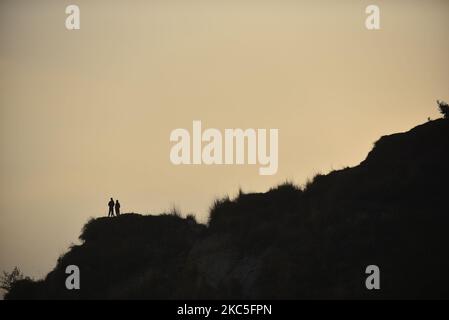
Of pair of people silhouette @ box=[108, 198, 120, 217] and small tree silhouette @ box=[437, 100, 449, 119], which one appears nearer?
small tree silhouette @ box=[437, 100, 449, 119]

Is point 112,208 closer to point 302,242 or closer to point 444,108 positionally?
point 302,242

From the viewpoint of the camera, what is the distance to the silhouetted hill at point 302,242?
1818 inches

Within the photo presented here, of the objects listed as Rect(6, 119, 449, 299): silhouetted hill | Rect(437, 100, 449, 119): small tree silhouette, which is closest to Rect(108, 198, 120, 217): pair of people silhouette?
Rect(6, 119, 449, 299): silhouetted hill

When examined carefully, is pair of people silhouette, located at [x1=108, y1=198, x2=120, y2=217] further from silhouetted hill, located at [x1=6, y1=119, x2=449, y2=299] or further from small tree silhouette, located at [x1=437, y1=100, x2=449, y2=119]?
small tree silhouette, located at [x1=437, y1=100, x2=449, y2=119]

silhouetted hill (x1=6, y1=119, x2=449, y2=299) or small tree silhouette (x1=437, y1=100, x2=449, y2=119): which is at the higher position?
small tree silhouette (x1=437, y1=100, x2=449, y2=119)

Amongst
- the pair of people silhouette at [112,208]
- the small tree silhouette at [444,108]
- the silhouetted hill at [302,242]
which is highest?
the small tree silhouette at [444,108]

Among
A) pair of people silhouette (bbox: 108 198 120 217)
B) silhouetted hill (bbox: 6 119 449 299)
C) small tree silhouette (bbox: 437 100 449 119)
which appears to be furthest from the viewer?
pair of people silhouette (bbox: 108 198 120 217)

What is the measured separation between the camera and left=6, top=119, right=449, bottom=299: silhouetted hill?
46188 millimetres

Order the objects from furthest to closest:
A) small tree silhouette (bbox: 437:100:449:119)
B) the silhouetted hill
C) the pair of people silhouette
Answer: the pair of people silhouette
small tree silhouette (bbox: 437:100:449:119)
the silhouetted hill

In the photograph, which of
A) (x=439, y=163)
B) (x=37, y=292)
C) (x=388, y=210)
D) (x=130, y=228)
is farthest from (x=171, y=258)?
(x=439, y=163)

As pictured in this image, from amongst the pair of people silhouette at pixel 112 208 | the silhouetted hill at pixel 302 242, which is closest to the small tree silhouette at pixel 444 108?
the silhouetted hill at pixel 302 242

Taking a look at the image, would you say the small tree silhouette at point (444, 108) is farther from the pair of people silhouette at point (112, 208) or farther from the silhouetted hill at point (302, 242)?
the pair of people silhouette at point (112, 208)
